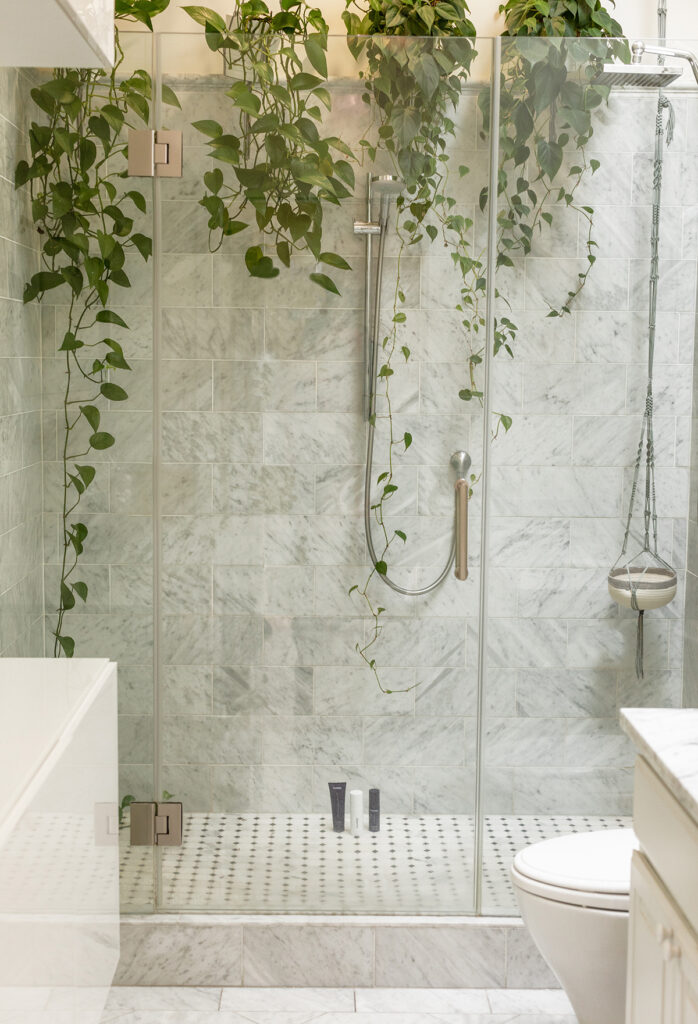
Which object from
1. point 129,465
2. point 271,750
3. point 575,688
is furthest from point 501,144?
point 271,750

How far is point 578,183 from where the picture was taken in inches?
94.3

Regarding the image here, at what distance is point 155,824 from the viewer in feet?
8.05

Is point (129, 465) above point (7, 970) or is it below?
above

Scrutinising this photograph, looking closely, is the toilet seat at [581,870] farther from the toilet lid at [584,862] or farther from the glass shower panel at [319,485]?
the glass shower panel at [319,485]

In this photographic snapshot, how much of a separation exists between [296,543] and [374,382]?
1.35 feet

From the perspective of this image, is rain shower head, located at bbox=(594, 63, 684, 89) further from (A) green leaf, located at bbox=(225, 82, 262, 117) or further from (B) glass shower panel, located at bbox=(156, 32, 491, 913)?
(A) green leaf, located at bbox=(225, 82, 262, 117)

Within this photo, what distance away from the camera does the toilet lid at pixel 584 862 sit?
191cm

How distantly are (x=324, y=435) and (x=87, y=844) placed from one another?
1.13 meters

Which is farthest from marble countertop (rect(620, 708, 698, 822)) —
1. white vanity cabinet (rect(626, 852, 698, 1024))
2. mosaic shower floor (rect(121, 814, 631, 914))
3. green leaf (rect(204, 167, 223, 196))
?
green leaf (rect(204, 167, 223, 196))

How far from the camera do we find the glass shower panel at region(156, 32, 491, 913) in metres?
2.35

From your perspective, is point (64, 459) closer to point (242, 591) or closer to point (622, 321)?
point (242, 591)

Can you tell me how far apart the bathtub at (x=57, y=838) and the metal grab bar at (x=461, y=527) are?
930 millimetres

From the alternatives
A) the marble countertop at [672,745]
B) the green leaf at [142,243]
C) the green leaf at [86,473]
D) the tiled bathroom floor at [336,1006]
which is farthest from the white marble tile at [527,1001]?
the green leaf at [142,243]

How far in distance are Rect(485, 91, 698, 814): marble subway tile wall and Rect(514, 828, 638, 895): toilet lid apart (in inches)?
14.6
